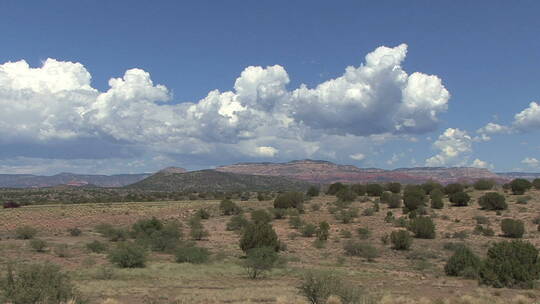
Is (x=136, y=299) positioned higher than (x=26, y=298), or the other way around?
(x=26, y=298)

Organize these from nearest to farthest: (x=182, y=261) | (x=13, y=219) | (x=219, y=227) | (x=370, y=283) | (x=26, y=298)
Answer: (x=26, y=298), (x=370, y=283), (x=182, y=261), (x=219, y=227), (x=13, y=219)

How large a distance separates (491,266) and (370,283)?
6547 millimetres

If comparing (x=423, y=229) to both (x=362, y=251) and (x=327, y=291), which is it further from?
(x=327, y=291)

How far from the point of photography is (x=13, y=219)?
58438 millimetres

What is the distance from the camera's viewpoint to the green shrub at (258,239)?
3500cm

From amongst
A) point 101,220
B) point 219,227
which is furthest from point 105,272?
point 101,220

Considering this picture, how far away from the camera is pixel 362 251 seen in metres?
35.2

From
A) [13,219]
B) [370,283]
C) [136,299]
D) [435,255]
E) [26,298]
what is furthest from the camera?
[13,219]

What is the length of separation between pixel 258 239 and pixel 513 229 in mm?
22174

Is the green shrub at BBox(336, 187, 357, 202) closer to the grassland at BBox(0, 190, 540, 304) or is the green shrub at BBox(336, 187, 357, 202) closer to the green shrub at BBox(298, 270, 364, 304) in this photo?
the grassland at BBox(0, 190, 540, 304)

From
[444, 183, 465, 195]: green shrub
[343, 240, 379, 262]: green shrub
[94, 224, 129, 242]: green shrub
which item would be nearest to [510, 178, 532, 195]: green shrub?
[444, 183, 465, 195]: green shrub

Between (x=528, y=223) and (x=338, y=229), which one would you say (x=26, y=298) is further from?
(x=528, y=223)

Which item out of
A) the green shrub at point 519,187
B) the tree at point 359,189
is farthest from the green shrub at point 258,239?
the green shrub at point 519,187

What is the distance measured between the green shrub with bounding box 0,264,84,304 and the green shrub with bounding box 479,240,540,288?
64.9 ft
